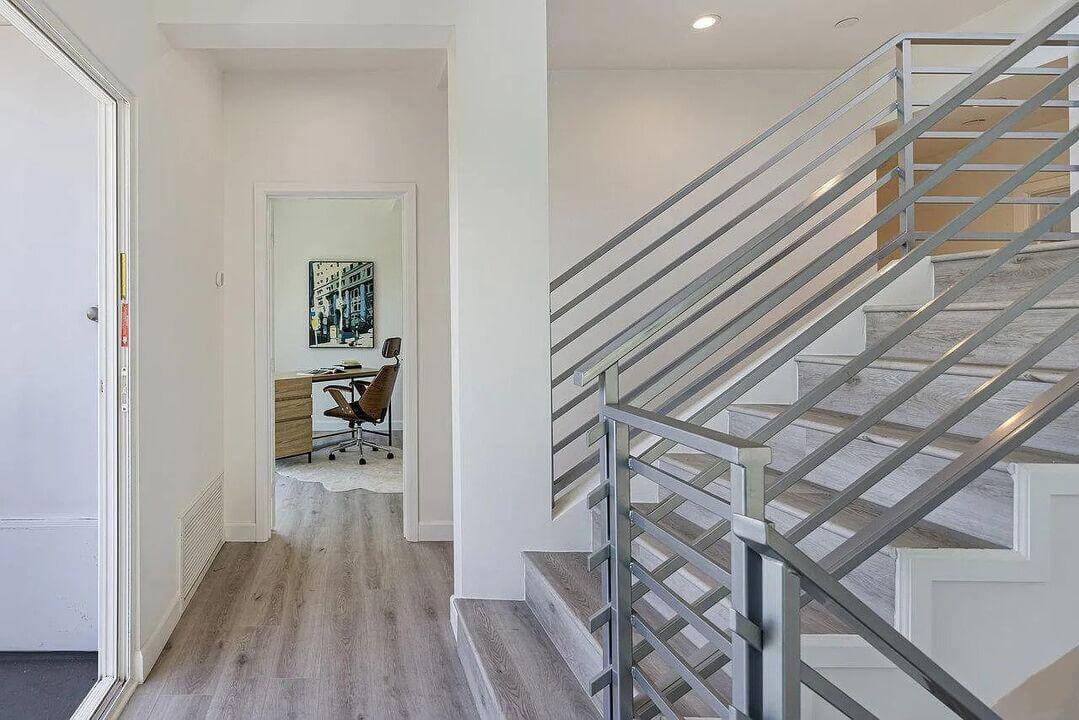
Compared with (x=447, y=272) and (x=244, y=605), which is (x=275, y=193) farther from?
(x=244, y=605)

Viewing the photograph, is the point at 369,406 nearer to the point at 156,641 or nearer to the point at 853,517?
the point at 156,641

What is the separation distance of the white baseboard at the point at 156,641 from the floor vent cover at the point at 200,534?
0.43 ft

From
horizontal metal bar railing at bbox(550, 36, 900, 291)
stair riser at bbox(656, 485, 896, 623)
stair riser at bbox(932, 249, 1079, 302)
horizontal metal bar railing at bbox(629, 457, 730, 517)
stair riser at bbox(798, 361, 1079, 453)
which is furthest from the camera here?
horizontal metal bar railing at bbox(550, 36, 900, 291)

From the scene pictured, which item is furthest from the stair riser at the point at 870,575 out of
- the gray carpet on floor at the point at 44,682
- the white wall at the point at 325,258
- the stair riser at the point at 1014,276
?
the white wall at the point at 325,258

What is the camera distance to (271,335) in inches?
163

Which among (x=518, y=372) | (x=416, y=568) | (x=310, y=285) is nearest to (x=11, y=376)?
(x=518, y=372)

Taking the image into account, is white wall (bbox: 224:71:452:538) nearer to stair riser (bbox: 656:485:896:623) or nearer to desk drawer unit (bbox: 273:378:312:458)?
desk drawer unit (bbox: 273:378:312:458)

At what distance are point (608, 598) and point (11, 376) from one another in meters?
2.05

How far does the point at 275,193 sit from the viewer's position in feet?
13.4

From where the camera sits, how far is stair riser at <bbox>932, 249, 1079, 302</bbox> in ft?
7.23

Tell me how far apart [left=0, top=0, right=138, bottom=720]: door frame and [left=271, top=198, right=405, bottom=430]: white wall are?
591 cm

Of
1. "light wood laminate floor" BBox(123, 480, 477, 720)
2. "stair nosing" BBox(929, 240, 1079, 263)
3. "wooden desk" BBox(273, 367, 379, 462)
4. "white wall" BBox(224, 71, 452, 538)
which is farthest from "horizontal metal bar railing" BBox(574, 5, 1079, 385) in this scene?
"wooden desk" BBox(273, 367, 379, 462)

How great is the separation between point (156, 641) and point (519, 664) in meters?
1.43

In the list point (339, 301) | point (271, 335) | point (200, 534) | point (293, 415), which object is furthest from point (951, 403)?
point (339, 301)
